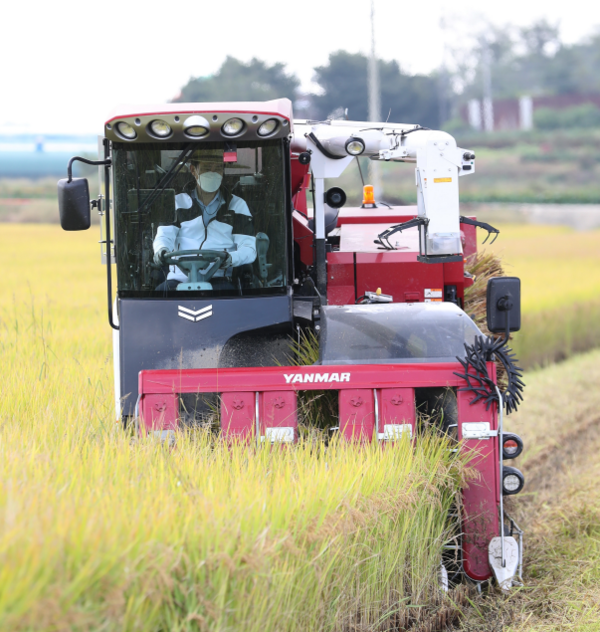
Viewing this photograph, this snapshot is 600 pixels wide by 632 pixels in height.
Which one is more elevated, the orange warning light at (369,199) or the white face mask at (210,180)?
the orange warning light at (369,199)

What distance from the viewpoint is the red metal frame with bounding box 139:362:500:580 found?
174 inches

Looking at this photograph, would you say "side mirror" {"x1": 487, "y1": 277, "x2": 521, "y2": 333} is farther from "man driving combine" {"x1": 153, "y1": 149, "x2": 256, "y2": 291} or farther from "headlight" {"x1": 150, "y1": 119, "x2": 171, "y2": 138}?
"headlight" {"x1": 150, "y1": 119, "x2": 171, "y2": 138}

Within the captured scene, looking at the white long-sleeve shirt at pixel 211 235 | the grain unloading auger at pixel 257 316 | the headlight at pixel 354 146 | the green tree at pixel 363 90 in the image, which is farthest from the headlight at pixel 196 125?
the green tree at pixel 363 90

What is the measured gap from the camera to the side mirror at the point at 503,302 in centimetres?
436

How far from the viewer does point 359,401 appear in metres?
4.50

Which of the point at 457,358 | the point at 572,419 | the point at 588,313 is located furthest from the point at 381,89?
the point at 457,358

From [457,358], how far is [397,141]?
1923mm

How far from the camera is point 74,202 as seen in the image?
4770 mm

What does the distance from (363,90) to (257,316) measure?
62.5 metres

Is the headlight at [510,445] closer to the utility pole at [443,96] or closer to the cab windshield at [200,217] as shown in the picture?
the cab windshield at [200,217]

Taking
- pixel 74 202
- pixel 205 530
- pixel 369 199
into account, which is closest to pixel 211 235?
pixel 74 202

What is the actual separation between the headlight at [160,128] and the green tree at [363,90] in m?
58.9

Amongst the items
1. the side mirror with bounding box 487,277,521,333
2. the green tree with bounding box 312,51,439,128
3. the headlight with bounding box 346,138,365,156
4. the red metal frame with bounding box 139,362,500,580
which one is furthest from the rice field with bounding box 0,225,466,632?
the green tree with bounding box 312,51,439,128

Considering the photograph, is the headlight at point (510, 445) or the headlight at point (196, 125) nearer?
the headlight at point (510, 445)
